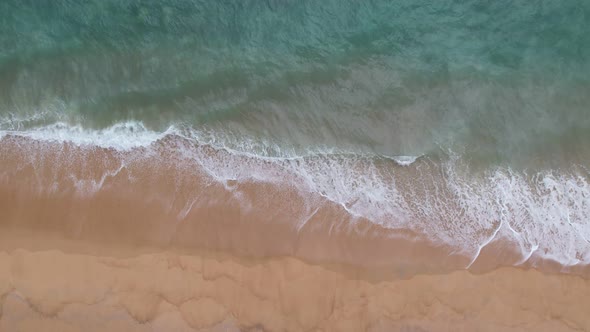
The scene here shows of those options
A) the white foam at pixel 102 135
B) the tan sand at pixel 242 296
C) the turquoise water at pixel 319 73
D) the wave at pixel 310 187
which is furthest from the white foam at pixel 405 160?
the white foam at pixel 102 135

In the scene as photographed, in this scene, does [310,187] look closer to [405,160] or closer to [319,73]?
[405,160]

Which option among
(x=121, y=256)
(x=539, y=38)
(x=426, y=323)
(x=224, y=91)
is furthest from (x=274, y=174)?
(x=539, y=38)

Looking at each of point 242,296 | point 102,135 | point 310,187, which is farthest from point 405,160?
point 102,135

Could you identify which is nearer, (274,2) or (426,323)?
(426,323)

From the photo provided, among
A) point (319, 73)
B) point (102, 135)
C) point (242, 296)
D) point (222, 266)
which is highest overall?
point (319, 73)

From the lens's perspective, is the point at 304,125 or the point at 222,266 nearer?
the point at 222,266

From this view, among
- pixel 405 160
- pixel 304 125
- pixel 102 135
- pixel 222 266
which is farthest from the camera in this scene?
pixel 304 125

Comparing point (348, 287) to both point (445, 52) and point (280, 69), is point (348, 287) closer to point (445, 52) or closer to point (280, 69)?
point (280, 69)

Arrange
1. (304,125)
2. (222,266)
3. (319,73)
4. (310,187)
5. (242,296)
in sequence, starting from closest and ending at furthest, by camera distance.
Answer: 1. (242,296)
2. (222,266)
3. (310,187)
4. (304,125)
5. (319,73)
